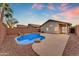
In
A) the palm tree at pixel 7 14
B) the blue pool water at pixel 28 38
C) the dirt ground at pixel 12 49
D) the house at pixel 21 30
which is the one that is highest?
the palm tree at pixel 7 14

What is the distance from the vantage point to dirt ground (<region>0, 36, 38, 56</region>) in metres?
1.96

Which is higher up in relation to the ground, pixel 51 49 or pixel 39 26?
pixel 39 26

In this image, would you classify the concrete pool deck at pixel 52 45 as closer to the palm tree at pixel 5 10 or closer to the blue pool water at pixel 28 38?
the blue pool water at pixel 28 38

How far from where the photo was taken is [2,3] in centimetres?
200

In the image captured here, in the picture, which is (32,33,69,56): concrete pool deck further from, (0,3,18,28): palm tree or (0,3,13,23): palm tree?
(0,3,13,23): palm tree

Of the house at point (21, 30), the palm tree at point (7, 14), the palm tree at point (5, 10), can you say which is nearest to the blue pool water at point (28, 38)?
the house at point (21, 30)

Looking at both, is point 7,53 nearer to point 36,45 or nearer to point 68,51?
point 36,45

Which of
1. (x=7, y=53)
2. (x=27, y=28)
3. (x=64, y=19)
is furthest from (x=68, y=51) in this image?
(x=7, y=53)

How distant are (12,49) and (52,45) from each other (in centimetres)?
54

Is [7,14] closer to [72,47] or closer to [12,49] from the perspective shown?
[12,49]

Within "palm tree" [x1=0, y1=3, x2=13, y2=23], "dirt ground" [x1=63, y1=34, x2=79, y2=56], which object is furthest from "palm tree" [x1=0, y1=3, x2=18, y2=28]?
"dirt ground" [x1=63, y1=34, x2=79, y2=56]

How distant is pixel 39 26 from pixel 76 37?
52 cm

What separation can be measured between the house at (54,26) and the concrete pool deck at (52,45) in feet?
0.18

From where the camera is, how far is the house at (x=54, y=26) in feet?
6.43
